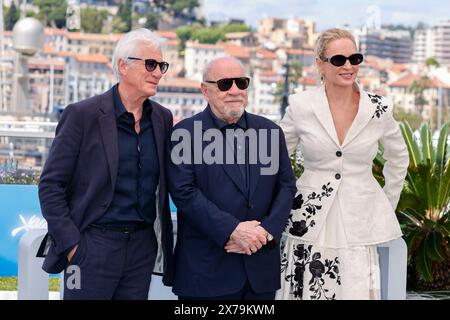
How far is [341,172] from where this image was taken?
3.02 meters

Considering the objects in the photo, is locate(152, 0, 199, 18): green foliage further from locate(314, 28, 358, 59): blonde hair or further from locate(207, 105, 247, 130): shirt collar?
locate(207, 105, 247, 130): shirt collar

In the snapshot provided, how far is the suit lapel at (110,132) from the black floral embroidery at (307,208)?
2.29 feet

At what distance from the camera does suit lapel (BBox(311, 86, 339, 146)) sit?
3.01 metres

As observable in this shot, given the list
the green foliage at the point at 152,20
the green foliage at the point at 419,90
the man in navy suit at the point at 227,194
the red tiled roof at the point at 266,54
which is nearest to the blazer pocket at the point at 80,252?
the man in navy suit at the point at 227,194

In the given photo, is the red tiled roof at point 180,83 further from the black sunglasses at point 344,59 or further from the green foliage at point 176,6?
the black sunglasses at point 344,59

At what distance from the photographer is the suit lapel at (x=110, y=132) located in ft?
8.86

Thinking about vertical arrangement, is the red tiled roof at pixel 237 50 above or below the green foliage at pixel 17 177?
above

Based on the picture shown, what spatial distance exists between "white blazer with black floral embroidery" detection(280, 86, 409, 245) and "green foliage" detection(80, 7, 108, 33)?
360 feet

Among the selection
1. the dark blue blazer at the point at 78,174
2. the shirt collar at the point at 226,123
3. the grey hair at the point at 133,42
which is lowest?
the dark blue blazer at the point at 78,174

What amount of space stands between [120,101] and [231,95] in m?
0.36

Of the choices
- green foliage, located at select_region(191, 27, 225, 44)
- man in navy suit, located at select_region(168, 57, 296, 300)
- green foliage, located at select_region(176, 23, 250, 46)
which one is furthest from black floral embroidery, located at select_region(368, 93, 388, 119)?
green foliage, located at select_region(191, 27, 225, 44)

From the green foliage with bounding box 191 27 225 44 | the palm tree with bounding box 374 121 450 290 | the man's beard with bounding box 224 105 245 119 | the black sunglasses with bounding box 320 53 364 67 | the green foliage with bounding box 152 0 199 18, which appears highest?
the green foliage with bounding box 152 0 199 18

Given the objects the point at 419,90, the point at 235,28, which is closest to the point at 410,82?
the point at 419,90
